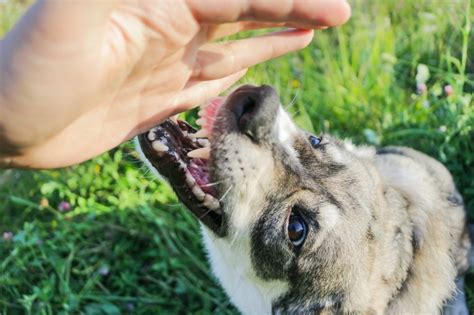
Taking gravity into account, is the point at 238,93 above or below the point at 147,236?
above

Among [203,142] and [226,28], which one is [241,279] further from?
[226,28]

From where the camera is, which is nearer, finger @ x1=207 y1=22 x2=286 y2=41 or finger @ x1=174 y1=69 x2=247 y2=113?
finger @ x1=207 y1=22 x2=286 y2=41

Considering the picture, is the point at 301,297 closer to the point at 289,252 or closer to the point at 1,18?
the point at 289,252

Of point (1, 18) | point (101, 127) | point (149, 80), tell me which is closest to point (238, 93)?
point (149, 80)

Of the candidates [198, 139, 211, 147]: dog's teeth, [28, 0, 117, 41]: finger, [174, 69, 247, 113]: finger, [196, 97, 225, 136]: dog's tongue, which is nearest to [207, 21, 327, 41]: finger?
[174, 69, 247, 113]: finger

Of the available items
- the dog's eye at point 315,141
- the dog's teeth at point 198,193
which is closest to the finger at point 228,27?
the dog's teeth at point 198,193

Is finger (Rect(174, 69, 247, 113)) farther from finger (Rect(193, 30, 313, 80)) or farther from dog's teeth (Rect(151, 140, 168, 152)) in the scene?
dog's teeth (Rect(151, 140, 168, 152))
